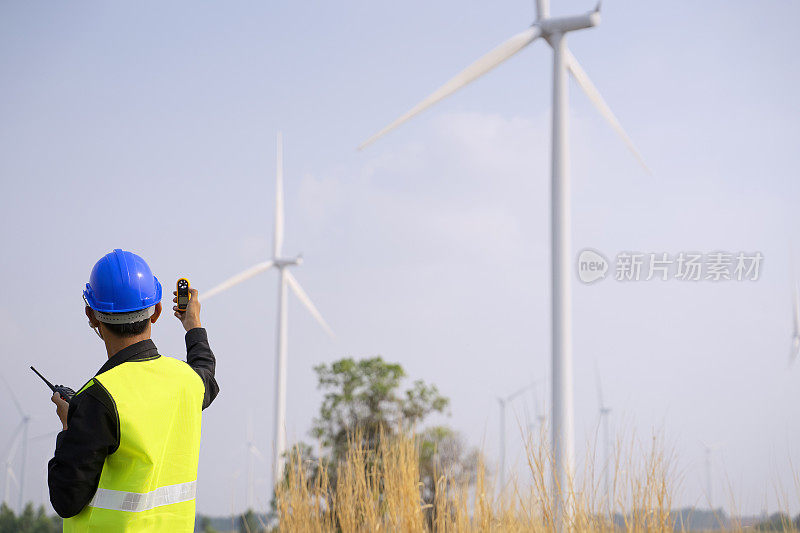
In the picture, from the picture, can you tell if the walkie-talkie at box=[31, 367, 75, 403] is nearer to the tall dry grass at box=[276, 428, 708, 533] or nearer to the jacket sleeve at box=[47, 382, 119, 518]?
the jacket sleeve at box=[47, 382, 119, 518]

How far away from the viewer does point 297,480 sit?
6.96 m

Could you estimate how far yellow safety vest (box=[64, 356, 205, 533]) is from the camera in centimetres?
301

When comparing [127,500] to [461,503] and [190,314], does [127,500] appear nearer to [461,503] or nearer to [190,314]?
[190,314]

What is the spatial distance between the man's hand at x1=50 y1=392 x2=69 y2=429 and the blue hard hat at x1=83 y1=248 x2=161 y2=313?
42 cm

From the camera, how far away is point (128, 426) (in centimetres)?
299

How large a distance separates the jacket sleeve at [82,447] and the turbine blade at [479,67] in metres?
13.5

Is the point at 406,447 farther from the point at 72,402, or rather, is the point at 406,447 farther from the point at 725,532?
the point at 72,402

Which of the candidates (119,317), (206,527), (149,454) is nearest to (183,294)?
(119,317)

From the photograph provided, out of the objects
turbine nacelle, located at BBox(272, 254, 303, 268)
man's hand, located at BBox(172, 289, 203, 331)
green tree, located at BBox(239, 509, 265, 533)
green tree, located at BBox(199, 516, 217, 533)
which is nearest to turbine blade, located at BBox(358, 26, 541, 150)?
green tree, located at BBox(239, 509, 265, 533)

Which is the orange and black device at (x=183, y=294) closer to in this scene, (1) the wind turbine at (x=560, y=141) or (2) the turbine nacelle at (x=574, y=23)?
(1) the wind turbine at (x=560, y=141)

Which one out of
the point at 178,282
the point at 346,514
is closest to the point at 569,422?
the point at 346,514

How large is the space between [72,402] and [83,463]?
0.23 m

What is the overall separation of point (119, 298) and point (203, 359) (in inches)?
20.4

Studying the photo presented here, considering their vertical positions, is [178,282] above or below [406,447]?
above
